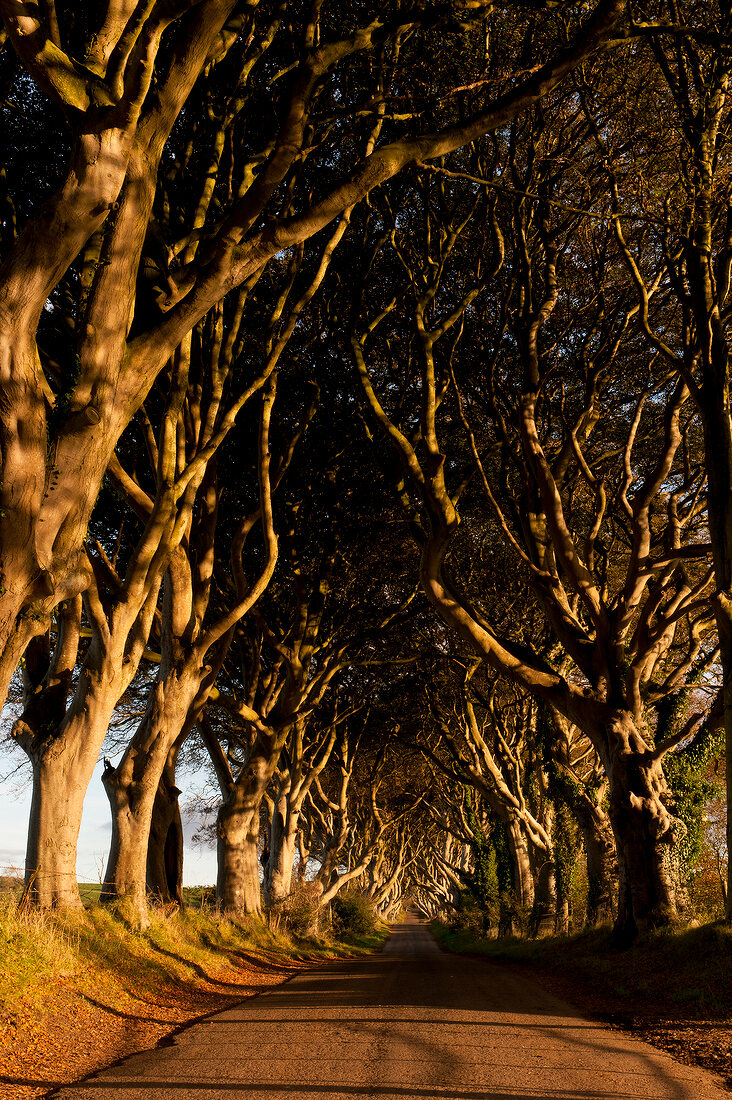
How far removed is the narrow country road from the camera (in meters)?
4.93

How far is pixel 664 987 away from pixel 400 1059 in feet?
15.8

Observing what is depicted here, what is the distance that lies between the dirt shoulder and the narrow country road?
334mm

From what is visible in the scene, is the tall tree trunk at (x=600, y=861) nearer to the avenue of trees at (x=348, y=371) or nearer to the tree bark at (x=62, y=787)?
the avenue of trees at (x=348, y=371)

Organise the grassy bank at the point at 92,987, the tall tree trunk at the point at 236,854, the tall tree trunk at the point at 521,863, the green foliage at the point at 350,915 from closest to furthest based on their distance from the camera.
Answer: the grassy bank at the point at 92,987 < the tall tree trunk at the point at 236,854 < the tall tree trunk at the point at 521,863 < the green foliage at the point at 350,915

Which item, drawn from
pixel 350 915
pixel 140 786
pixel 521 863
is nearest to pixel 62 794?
pixel 140 786

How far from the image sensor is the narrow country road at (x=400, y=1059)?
493cm

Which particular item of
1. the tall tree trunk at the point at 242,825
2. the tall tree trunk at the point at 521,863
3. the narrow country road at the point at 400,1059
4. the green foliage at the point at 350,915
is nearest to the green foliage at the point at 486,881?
the tall tree trunk at the point at 521,863

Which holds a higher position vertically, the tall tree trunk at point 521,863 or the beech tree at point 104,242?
the beech tree at point 104,242

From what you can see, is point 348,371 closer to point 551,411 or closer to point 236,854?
point 551,411

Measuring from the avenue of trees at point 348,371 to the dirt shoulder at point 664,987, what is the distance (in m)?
0.77

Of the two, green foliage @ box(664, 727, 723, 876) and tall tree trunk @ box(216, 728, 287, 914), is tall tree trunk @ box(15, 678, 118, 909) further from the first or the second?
green foliage @ box(664, 727, 723, 876)

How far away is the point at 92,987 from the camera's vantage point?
7.80 meters

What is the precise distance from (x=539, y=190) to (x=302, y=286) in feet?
14.2

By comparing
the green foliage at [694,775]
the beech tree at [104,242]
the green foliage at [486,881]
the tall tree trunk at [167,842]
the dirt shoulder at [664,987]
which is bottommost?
the green foliage at [486,881]
